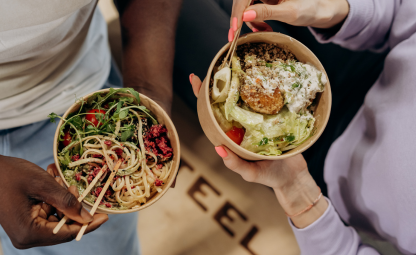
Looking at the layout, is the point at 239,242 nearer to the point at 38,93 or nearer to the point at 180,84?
the point at 180,84

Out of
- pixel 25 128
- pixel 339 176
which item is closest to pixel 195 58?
pixel 25 128

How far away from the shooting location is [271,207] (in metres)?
2.05

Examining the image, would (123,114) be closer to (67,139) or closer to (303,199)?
(67,139)

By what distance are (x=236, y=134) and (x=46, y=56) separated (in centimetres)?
81

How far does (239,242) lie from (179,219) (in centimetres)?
49

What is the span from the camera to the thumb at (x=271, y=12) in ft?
2.61

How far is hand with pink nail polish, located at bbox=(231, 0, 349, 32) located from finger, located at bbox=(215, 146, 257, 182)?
42cm

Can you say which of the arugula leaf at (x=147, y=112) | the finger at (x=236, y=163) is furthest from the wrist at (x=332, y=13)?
the arugula leaf at (x=147, y=112)

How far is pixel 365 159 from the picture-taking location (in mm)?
1233

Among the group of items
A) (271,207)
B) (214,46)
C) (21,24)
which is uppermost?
(21,24)

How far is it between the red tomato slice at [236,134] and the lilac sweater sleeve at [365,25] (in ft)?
2.34

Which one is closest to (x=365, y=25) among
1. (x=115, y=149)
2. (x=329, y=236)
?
(x=329, y=236)

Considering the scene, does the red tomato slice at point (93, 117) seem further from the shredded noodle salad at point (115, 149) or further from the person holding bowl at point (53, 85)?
the person holding bowl at point (53, 85)

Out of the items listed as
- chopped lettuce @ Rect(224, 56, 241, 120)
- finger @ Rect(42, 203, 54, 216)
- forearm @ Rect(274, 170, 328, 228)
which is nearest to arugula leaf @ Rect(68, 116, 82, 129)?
finger @ Rect(42, 203, 54, 216)
